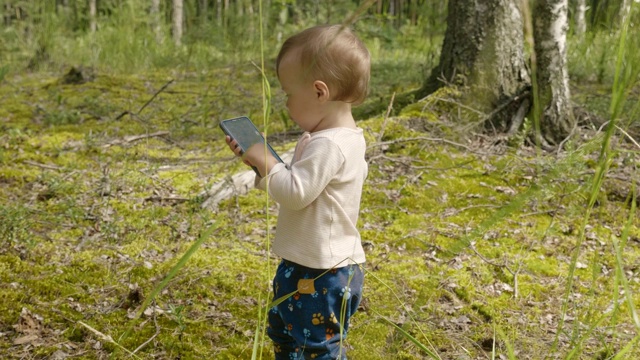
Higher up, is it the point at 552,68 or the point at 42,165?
the point at 552,68

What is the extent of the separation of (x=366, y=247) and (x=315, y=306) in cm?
148

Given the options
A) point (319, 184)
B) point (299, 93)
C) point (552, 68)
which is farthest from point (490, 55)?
point (319, 184)

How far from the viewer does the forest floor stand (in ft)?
7.73

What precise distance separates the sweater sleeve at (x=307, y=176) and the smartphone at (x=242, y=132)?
0.43 feet

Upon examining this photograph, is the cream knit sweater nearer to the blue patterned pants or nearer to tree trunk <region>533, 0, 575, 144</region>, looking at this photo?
the blue patterned pants

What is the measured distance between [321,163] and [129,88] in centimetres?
567

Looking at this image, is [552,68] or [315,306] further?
[552,68]

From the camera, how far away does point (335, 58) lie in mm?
1769

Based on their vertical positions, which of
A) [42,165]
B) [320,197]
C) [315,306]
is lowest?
[42,165]

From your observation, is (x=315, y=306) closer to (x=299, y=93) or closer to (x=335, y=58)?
(x=299, y=93)

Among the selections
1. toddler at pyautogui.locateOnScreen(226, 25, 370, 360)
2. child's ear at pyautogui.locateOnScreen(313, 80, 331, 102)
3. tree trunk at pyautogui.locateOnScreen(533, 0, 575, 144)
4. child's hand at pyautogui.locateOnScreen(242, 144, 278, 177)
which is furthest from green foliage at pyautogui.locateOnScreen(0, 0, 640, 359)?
child's ear at pyautogui.locateOnScreen(313, 80, 331, 102)

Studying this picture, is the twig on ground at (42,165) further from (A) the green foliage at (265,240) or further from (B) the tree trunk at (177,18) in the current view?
(B) the tree trunk at (177,18)

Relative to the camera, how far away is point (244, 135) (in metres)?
1.85

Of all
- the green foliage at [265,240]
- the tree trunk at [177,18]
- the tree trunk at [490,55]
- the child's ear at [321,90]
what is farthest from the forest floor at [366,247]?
the tree trunk at [177,18]
